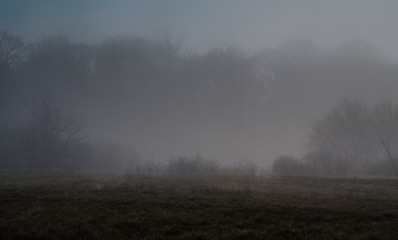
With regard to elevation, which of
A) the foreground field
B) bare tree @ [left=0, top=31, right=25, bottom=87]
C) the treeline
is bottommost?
the foreground field

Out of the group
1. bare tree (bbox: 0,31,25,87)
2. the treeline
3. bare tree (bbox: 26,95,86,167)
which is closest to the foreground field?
bare tree (bbox: 26,95,86,167)

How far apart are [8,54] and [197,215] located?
55.8 metres

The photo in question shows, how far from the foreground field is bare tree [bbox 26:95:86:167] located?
28.0 m

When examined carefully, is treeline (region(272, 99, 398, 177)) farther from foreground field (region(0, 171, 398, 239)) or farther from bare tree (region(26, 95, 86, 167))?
foreground field (region(0, 171, 398, 239))

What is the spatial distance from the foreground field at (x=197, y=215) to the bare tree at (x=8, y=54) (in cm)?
4766

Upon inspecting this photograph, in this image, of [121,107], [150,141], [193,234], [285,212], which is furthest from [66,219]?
[121,107]

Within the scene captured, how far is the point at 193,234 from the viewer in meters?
7.47

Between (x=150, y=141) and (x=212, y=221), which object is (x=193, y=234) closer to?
(x=212, y=221)

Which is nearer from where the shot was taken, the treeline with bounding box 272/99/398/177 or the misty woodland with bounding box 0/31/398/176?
the treeline with bounding box 272/99/398/177

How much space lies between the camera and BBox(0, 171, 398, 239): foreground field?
752 centimetres

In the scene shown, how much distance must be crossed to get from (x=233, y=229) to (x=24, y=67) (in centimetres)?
6229

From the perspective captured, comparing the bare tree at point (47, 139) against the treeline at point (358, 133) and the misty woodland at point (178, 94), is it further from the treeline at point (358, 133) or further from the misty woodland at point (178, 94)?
the treeline at point (358, 133)

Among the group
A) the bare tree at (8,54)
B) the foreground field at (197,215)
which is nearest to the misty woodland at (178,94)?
the bare tree at (8,54)

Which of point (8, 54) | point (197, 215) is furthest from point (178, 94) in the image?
point (197, 215)
